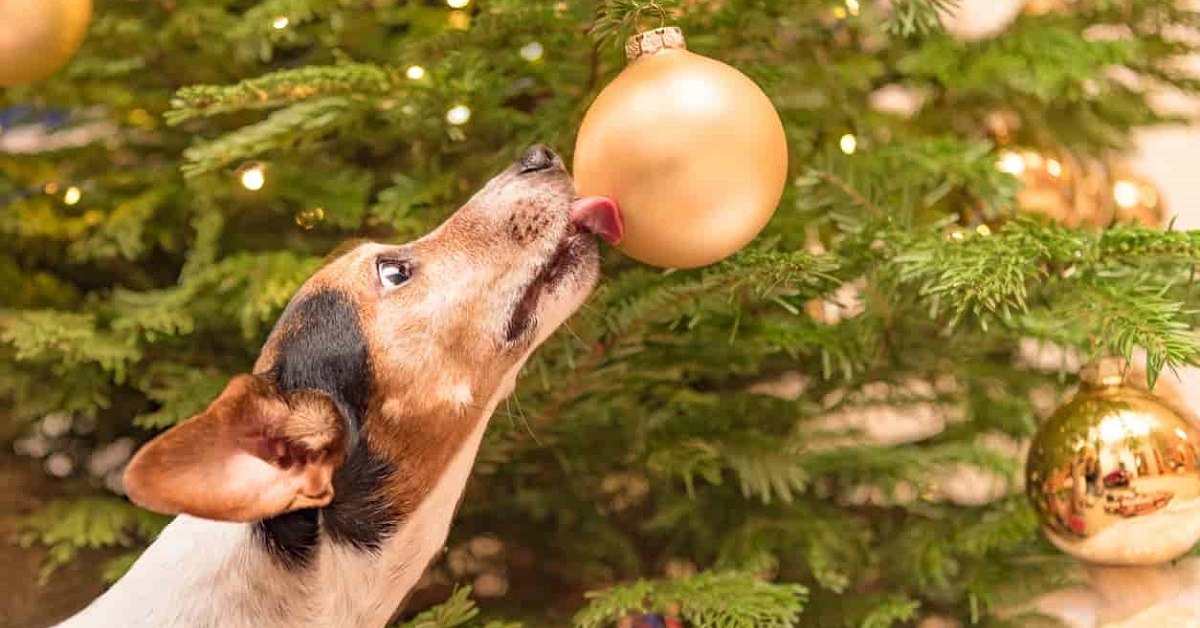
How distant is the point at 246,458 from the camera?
777mm

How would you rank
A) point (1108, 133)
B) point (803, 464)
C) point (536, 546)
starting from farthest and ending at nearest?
1. point (1108, 133)
2. point (536, 546)
3. point (803, 464)

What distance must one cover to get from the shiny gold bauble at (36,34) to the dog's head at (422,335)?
0.89 ft

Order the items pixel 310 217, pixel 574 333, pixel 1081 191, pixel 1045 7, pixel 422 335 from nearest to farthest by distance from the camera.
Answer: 1. pixel 422 335
2. pixel 574 333
3. pixel 310 217
4. pixel 1045 7
5. pixel 1081 191

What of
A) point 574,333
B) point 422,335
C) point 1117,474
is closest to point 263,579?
point 422,335

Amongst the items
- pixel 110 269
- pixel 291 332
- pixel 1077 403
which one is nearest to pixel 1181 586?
pixel 1077 403

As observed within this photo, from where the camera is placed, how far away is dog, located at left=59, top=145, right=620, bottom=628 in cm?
85

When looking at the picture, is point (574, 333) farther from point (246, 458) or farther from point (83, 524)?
point (83, 524)

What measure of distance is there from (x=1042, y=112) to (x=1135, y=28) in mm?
194

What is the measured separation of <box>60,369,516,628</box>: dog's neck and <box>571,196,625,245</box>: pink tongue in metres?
0.13

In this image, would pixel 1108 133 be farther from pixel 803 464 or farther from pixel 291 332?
pixel 291 332

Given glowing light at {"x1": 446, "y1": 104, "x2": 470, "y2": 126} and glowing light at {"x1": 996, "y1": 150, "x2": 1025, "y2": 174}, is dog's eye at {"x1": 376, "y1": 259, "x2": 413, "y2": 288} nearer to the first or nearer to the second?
glowing light at {"x1": 446, "y1": 104, "x2": 470, "y2": 126}

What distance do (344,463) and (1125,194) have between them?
1055 millimetres

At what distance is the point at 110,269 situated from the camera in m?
1.29

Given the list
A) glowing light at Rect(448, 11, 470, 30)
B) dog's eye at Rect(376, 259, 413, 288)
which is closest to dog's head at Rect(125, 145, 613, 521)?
dog's eye at Rect(376, 259, 413, 288)
